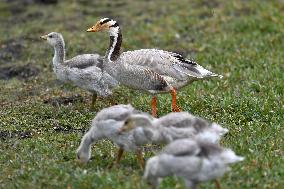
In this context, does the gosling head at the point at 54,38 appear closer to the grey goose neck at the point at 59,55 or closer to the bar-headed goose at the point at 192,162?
the grey goose neck at the point at 59,55

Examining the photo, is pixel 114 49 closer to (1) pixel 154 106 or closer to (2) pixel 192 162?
(1) pixel 154 106

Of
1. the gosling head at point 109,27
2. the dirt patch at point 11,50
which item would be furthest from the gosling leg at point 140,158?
the dirt patch at point 11,50

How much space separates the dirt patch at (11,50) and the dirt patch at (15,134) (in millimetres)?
6226

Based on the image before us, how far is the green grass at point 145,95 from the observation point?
9.32m

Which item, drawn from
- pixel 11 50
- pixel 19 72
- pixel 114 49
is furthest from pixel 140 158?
pixel 11 50

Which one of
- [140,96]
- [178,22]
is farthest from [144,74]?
[178,22]

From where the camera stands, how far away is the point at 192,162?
7.77 meters

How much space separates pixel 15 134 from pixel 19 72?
5294 mm

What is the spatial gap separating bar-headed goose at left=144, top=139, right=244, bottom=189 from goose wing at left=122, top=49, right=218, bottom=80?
4166mm

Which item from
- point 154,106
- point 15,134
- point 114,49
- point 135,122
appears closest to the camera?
point 135,122

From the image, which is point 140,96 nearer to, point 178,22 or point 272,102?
point 272,102

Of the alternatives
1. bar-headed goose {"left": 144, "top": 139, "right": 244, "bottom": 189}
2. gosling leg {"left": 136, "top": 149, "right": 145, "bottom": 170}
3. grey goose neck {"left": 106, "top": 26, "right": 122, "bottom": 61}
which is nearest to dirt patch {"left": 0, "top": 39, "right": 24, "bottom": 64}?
grey goose neck {"left": 106, "top": 26, "right": 122, "bottom": 61}

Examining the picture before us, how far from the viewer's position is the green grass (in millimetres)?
9320

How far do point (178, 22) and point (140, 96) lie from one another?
678 centimetres
